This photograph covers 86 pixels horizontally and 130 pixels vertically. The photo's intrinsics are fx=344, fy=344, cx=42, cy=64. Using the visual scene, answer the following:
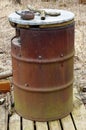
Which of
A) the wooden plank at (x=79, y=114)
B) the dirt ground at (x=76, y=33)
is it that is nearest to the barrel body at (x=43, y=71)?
the wooden plank at (x=79, y=114)

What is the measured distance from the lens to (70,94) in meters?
3.80

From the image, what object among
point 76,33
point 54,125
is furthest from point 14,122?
point 76,33

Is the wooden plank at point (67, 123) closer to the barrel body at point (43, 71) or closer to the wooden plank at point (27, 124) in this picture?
the barrel body at point (43, 71)

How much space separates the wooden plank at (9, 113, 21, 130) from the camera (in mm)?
3609

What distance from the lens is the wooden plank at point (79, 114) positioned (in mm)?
3627

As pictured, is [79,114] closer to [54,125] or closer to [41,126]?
[54,125]

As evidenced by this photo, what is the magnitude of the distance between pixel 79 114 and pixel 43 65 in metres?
0.78

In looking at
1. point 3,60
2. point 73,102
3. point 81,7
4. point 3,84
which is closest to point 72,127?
point 73,102

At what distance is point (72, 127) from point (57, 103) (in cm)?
30

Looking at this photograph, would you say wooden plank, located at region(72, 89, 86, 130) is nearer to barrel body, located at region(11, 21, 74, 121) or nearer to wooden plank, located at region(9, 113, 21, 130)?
barrel body, located at region(11, 21, 74, 121)

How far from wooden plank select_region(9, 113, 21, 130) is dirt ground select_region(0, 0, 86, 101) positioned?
1.14 meters

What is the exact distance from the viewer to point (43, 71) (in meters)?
3.50

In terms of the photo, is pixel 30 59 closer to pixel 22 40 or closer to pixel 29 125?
pixel 22 40

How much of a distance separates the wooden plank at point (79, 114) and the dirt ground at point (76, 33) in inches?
19.4
